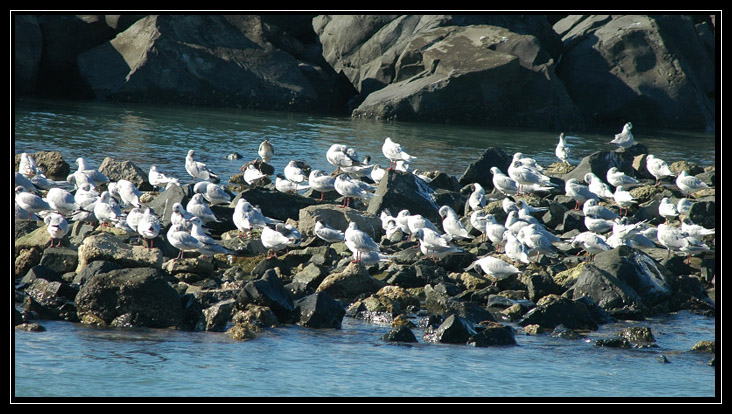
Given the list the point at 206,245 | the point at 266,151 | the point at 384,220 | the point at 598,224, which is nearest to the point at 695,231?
the point at 598,224

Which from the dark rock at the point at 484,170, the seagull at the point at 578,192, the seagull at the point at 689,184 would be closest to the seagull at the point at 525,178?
the seagull at the point at 578,192

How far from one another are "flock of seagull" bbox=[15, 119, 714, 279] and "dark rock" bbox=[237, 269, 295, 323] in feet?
7.17

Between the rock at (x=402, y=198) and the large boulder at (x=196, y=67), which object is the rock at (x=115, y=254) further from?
the large boulder at (x=196, y=67)

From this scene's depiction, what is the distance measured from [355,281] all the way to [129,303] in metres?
3.01

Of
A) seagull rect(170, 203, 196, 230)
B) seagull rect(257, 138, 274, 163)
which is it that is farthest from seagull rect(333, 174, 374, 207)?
seagull rect(257, 138, 274, 163)

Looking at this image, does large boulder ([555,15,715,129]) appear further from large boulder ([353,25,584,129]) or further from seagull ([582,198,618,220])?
seagull ([582,198,618,220])

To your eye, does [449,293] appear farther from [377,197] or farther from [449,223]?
[377,197]

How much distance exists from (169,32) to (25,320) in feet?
99.9

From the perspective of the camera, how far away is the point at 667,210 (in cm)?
1527

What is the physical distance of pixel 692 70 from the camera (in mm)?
41594

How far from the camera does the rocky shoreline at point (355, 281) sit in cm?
998

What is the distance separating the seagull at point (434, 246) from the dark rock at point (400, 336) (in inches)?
117
